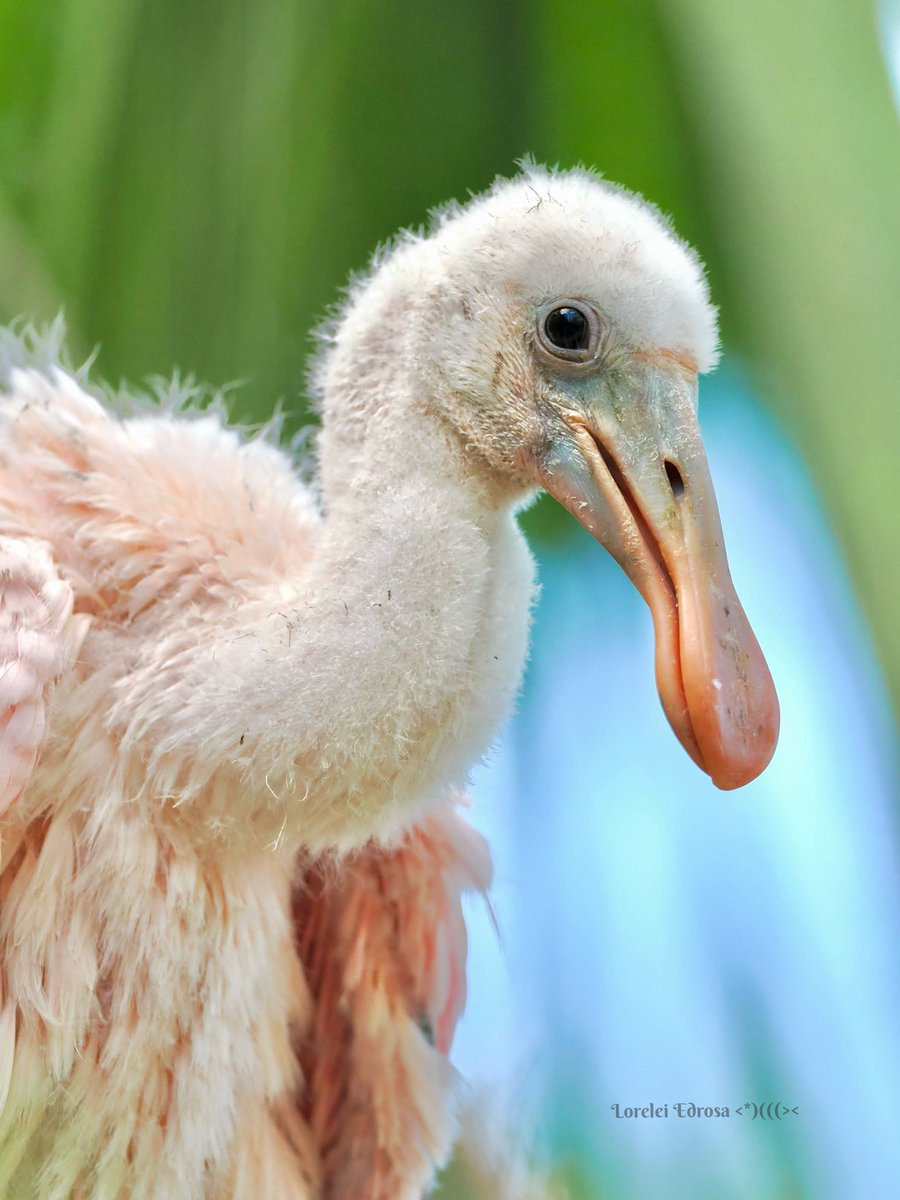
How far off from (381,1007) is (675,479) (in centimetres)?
42

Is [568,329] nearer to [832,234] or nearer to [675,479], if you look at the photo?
[675,479]

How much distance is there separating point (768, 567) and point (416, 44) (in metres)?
0.57

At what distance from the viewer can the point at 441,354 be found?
0.56 m

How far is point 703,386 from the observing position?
2.54 feet

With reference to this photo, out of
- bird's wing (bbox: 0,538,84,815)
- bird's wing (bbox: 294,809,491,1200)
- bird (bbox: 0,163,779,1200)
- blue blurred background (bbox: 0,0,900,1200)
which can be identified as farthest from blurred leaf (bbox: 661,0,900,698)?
bird's wing (bbox: 0,538,84,815)

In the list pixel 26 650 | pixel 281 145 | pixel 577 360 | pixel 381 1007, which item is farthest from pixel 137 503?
pixel 281 145

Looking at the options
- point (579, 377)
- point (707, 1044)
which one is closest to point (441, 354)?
point (579, 377)

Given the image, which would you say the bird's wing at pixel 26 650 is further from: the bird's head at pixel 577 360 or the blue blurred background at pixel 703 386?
the blue blurred background at pixel 703 386

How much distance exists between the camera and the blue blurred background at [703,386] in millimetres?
776

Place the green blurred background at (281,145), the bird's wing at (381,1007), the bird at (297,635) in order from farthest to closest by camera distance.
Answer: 1. the green blurred background at (281,145)
2. the bird's wing at (381,1007)
3. the bird at (297,635)

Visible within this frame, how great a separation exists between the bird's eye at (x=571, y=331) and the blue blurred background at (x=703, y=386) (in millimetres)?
267

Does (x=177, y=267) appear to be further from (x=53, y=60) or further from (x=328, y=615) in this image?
(x=328, y=615)

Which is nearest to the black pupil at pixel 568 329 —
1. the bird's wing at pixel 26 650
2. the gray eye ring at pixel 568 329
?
the gray eye ring at pixel 568 329

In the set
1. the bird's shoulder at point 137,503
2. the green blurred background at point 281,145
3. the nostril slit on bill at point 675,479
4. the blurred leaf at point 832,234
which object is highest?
the green blurred background at point 281,145
